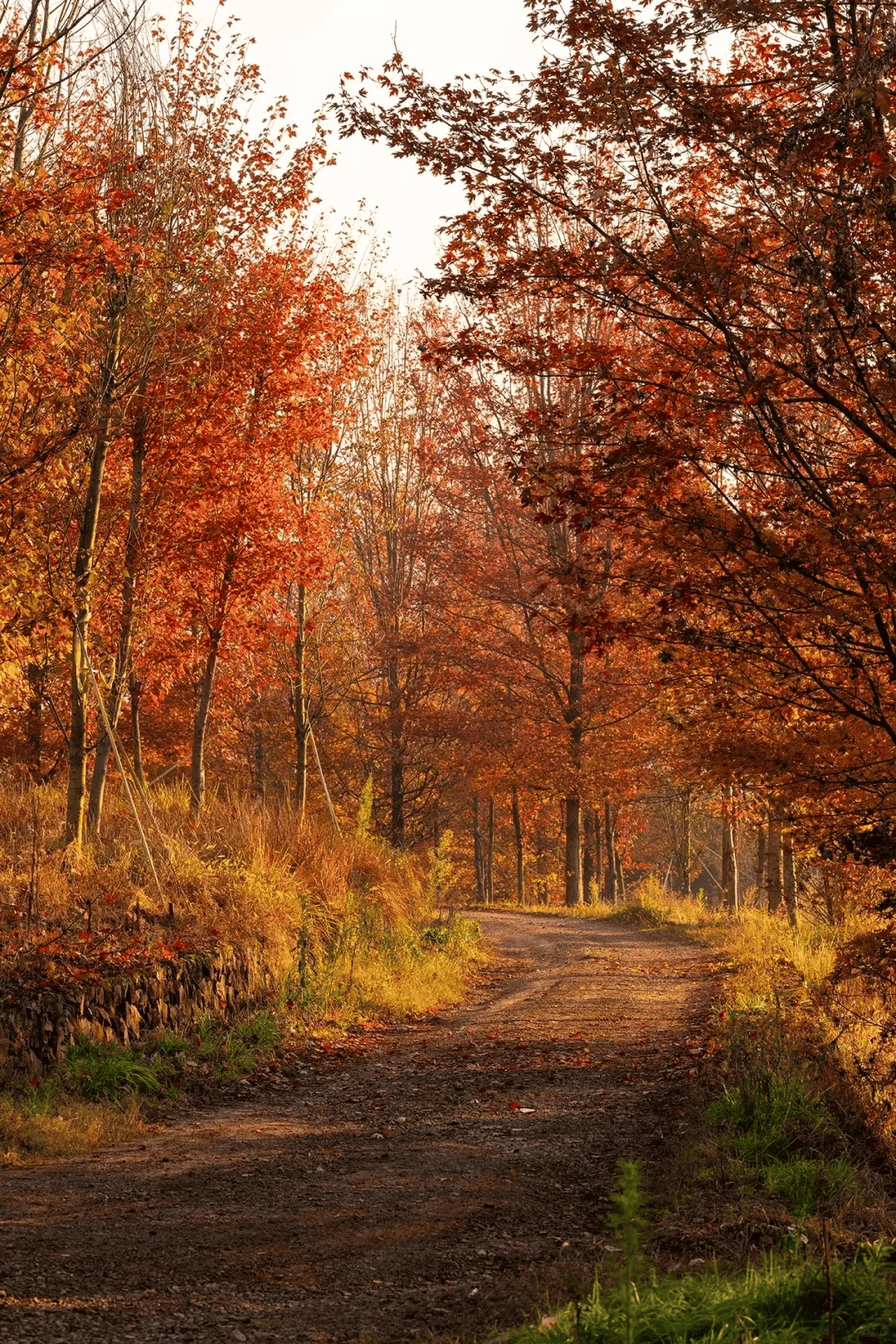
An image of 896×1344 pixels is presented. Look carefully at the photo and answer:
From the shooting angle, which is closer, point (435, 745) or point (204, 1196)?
point (204, 1196)

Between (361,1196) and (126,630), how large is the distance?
7385 millimetres

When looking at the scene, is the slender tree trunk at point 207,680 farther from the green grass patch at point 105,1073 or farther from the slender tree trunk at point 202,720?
the green grass patch at point 105,1073

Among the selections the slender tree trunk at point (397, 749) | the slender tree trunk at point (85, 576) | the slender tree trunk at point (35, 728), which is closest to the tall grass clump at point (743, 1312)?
the slender tree trunk at point (85, 576)

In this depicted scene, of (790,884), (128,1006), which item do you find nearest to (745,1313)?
(128,1006)

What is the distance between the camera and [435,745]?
2612 centimetres

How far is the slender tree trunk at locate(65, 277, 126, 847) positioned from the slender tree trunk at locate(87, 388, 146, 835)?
1.32 feet

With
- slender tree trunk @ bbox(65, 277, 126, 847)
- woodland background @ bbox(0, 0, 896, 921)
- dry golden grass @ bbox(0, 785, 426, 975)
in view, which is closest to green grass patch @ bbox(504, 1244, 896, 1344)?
woodland background @ bbox(0, 0, 896, 921)

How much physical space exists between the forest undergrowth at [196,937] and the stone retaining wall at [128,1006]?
0.08m

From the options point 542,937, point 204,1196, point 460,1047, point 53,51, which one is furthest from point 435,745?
point 204,1196

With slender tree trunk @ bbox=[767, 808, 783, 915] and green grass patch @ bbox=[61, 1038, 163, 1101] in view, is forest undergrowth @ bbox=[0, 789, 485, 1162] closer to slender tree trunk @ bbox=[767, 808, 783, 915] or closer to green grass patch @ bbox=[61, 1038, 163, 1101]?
green grass patch @ bbox=[61, 1038, 163, 1101]

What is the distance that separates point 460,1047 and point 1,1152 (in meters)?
4.48

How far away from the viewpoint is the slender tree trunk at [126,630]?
11.4 meters

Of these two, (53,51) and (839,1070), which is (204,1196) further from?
(53,51)

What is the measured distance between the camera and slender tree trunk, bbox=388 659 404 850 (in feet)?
78.1
